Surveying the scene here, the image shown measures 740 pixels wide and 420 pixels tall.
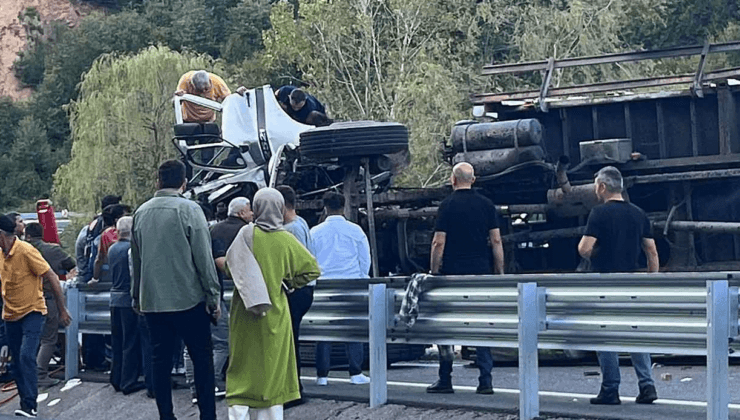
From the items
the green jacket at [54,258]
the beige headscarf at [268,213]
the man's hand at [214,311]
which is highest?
the beige headscarf at [268,213]

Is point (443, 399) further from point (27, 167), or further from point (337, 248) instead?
point (27, 167)

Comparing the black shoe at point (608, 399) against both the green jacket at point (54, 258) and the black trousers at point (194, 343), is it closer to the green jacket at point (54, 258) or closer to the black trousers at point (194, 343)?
the black trousers at point (194, 343)

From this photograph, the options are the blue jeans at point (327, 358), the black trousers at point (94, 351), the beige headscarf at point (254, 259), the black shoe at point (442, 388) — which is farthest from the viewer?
the black trousers at point (94, 351)

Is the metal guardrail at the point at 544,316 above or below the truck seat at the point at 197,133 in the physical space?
below

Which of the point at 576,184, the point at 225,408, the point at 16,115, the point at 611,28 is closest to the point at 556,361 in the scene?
the point at 576,184

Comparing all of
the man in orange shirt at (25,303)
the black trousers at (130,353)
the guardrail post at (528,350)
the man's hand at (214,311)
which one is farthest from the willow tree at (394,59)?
the guardrail post at (528,350)

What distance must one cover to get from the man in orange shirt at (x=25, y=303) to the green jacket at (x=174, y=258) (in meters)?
2.50

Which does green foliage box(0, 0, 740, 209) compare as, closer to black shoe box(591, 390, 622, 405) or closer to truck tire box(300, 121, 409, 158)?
truck tire box(300, 121, 409, 158)

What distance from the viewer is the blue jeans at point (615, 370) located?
30.9ft

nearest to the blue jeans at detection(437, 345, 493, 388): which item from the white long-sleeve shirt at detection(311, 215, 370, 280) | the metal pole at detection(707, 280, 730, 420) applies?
the white long-sleeve shirt at detection(311, 215, 370, 280)

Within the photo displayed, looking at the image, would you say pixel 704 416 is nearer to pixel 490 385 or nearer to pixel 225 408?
pixel 490 385

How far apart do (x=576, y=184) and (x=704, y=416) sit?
19.8 ft

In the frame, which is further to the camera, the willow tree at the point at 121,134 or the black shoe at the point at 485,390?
the willow tree at the point at 121,134

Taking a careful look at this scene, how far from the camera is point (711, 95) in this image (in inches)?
566
